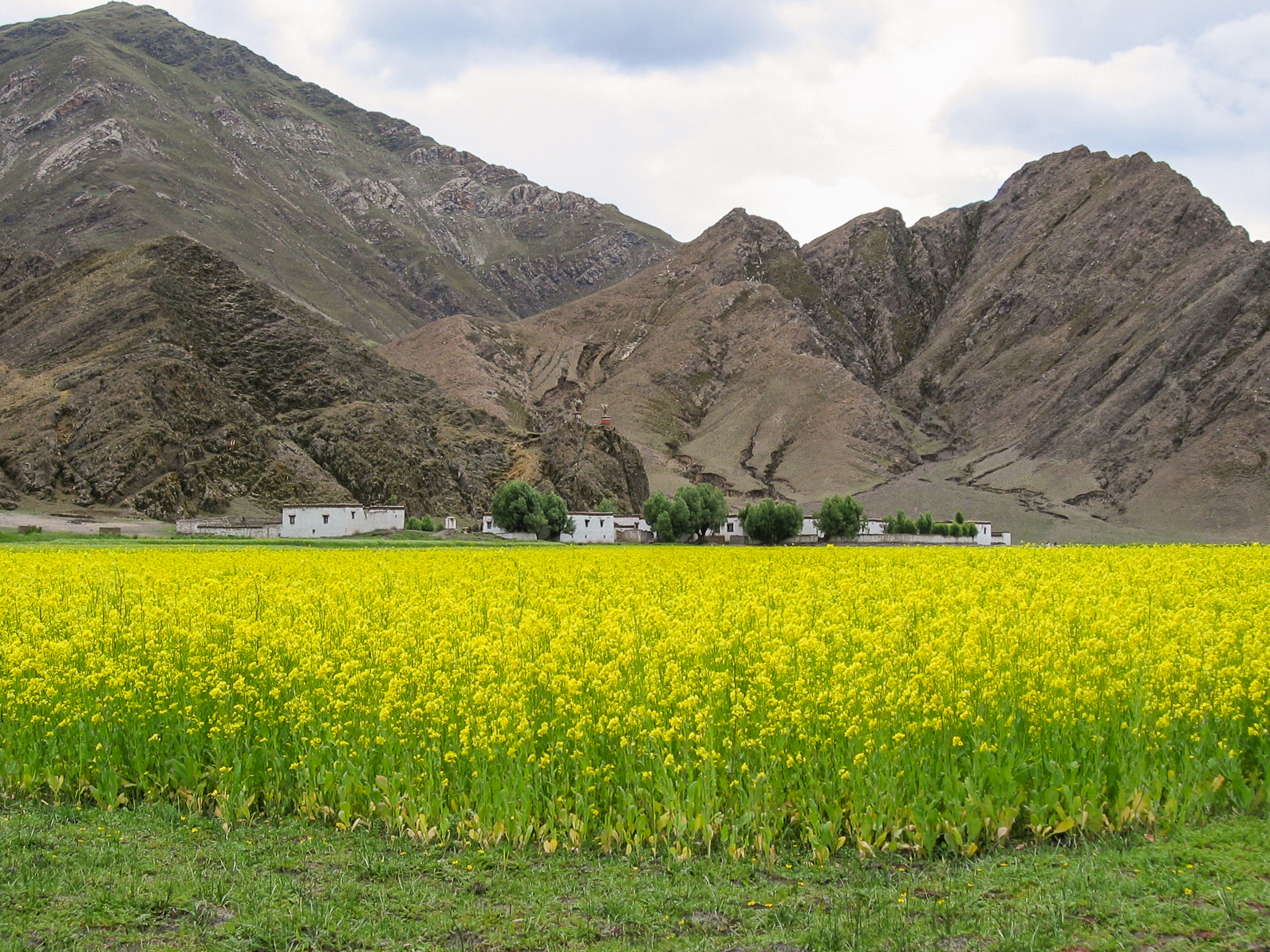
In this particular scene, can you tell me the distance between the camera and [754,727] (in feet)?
33.0

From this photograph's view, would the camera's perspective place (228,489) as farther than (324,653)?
Yes

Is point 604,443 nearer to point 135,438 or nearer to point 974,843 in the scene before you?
point 135,438

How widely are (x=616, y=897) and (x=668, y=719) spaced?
264cm

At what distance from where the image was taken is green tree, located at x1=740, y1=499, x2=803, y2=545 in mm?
109500

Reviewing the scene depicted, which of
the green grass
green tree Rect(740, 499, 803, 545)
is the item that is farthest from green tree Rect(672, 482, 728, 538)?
the green grass

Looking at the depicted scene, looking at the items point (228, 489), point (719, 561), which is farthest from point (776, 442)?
point (719, 561)

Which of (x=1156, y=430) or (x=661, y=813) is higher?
(x=1156, y=430)

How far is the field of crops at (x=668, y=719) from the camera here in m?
8.97

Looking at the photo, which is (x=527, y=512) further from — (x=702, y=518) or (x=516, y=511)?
(x=702, y=518)

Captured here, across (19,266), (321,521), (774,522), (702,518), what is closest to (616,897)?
(321,521)

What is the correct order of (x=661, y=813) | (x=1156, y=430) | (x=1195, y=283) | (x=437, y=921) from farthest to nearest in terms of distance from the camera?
(x=1195, y=283) → (x=1156, y=430) → (x=661, y=813) → (x=437, y=921)

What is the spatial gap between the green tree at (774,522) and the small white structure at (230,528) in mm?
51654

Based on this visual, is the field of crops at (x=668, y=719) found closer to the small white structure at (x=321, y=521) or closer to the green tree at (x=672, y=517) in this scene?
the small white structure at (x=321, y=521)

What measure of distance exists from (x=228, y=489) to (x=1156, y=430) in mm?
140766
